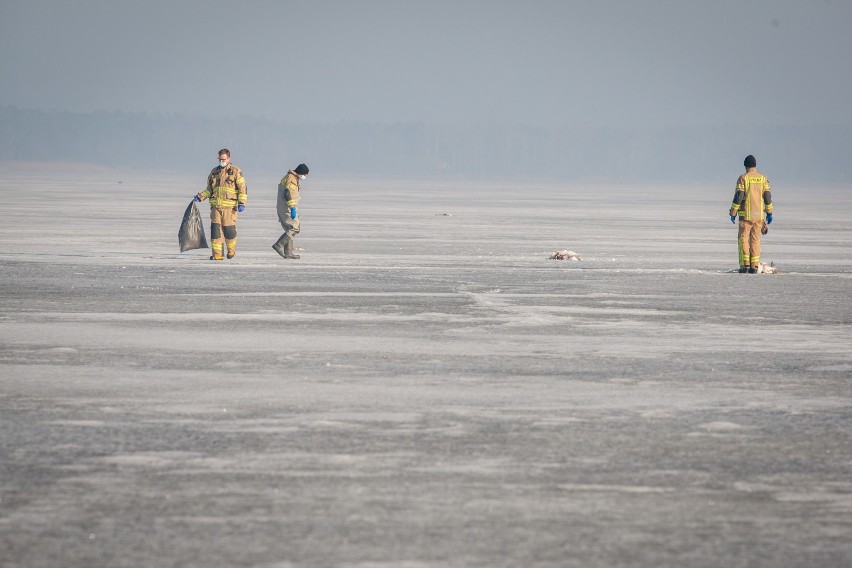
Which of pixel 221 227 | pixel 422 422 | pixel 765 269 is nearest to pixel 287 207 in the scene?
pixel 221 227

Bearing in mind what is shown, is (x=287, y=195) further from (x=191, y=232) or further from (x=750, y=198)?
(x=750, y=198)

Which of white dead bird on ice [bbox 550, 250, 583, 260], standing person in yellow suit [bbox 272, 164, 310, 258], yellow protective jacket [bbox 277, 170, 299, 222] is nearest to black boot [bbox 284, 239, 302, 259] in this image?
standing person in yellow suit [bbox 272, 164, 310, 258]

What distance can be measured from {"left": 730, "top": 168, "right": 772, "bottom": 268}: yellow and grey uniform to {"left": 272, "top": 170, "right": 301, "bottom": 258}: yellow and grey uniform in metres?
7.33

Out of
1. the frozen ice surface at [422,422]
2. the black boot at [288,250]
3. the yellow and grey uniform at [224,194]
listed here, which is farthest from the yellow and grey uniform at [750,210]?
the yellow and grey uniform at [224,194]

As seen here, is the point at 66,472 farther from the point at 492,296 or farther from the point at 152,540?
the point at 492,296

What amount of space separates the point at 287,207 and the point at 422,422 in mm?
16741

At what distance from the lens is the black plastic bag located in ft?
87.4

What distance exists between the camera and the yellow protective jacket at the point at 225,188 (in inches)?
960

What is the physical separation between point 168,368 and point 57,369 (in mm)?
849

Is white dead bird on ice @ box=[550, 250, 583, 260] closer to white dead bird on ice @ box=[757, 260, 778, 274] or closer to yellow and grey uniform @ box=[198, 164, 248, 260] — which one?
white dead bird on ice @ box=[757, 260, 778, 274]

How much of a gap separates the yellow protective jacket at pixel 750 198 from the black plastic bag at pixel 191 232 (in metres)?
9.28

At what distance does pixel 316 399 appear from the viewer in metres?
10.3

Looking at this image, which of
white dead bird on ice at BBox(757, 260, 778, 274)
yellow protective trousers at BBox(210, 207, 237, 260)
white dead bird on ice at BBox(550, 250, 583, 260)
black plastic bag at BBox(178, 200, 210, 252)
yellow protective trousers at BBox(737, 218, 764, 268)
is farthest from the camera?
white dead bird on ice at BBox(550, 250, 583, 260)

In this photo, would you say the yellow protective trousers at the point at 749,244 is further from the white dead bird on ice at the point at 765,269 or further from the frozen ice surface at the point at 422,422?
the frozen ice surface at the point at 422,422
